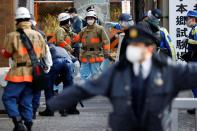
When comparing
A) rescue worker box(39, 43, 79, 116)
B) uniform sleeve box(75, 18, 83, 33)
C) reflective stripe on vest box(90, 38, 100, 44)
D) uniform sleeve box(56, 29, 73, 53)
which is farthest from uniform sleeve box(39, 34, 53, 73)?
uniform sleeve box(75, 18, 83, 33)

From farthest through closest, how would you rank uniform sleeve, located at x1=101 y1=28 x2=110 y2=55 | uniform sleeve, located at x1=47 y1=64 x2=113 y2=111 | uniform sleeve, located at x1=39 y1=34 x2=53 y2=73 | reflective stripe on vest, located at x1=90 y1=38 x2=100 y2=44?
reflective stripe on vest, located at x1=90 y1=38 x2=100 y2=44
uniform sleeve, located at x1=101 y1=28 x2=110 y2=55
uniform sleeve, located at x1=39 y1=34 x2=53 y2=73
uniform sleeve, located at x1=47 y1=64 x2=113 y2=111

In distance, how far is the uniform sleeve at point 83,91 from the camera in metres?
5.59

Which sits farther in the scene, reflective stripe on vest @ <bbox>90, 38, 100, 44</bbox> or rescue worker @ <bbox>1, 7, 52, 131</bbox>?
reflective stripe on vest @ <bbox>90, 38, 100, 44</bbox>

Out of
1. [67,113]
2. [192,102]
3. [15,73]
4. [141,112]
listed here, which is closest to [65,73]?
[67,113]

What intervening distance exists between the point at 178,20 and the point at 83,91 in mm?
9594

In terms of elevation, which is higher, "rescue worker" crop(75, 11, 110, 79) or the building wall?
the building wall

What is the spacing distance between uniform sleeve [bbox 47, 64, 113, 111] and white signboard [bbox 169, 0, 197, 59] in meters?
9.37

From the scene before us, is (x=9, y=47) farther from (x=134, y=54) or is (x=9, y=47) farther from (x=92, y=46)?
(x=134, y=54)

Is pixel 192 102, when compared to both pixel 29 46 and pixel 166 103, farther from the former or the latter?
pixel 29 46

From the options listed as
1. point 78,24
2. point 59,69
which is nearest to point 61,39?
point 59,69

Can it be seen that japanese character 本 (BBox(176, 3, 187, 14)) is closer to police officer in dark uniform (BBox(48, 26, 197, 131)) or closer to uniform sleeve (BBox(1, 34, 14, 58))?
uniform sleeve (BBox(1, 34, 14, 58))

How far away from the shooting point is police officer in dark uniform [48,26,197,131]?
549 cm

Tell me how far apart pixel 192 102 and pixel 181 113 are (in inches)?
44.5

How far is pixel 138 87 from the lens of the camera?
549 centimetres
